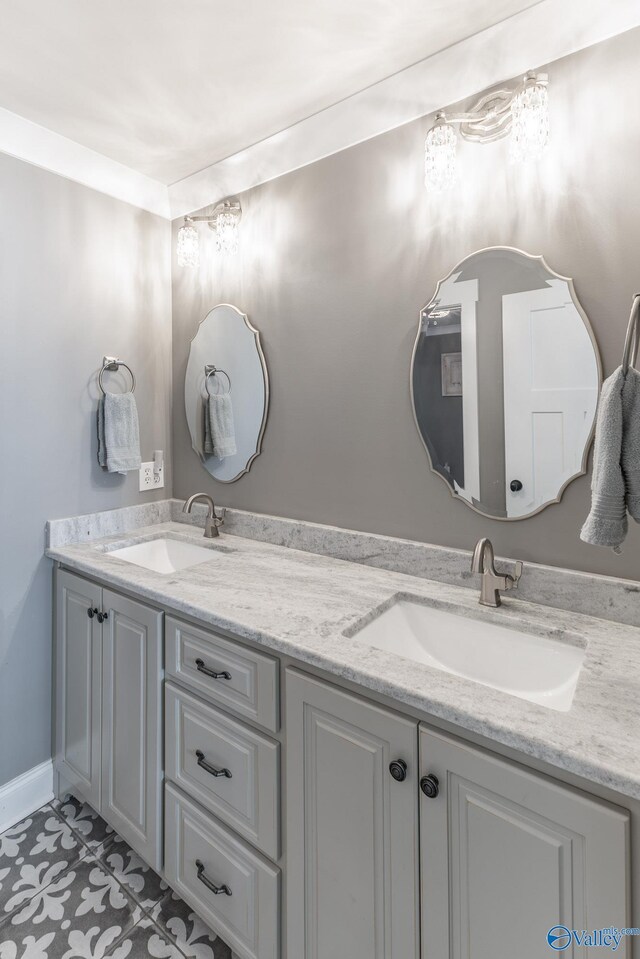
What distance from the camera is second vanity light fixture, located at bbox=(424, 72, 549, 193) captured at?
1184 mm

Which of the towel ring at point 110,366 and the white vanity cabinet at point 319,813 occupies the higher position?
the towel ring at point 110,366

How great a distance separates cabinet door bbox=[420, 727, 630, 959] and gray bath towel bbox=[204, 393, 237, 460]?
139cm

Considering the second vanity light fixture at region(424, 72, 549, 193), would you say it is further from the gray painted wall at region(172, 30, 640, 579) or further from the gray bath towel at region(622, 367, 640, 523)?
the gray bath towel at region(622, 367, 640, 523)

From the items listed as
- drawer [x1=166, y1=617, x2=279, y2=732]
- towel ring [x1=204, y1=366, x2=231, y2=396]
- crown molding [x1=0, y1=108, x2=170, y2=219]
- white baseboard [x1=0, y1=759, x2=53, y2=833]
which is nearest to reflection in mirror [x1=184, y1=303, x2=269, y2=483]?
towel ring [x1=204, y1=366, x2=231, y2=396]

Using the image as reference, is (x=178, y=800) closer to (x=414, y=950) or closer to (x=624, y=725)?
(x=414, y=950)

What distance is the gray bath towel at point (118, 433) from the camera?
1921 mm

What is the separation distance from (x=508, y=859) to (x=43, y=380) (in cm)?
188

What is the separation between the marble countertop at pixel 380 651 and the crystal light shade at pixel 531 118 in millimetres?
1124

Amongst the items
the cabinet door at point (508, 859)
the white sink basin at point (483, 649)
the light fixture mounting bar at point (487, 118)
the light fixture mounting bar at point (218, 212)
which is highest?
the light fixture mounting bar at point (218, 212)

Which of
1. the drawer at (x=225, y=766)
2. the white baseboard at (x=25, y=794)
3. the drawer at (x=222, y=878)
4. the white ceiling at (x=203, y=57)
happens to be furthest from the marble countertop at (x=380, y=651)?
the white ceiling at (x=203, y=57)

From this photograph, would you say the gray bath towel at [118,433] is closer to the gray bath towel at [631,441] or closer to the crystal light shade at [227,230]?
the crystal light shade at [227,230]

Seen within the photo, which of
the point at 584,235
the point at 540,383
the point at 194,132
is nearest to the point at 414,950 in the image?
the point at 540,383

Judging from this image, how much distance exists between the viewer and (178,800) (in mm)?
1347

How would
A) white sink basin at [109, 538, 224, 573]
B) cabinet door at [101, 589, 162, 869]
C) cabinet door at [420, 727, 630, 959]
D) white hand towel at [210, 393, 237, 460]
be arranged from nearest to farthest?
cabinet door at [420, 727, 630, 959], cabinet door at [101, 589, 162, 869], white sink basin at [109, 538, 224, 573], white hand towel at [210, 393, 237, 460]
